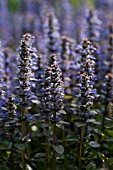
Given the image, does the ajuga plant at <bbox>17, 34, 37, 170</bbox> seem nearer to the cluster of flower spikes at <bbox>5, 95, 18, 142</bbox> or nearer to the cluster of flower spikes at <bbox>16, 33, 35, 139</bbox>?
the cluster of flower spikes at <bbox>16, 33, 35, 139</bbox>

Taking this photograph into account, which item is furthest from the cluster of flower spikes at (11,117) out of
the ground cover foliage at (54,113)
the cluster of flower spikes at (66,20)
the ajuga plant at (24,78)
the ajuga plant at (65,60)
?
the cluster of flower spikes at (66,20)

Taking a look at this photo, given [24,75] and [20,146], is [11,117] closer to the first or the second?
[20,146]

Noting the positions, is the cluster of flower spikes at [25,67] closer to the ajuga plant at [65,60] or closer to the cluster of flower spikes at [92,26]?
the ajuga plant at [65,60]

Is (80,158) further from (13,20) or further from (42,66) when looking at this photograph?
(13,20)

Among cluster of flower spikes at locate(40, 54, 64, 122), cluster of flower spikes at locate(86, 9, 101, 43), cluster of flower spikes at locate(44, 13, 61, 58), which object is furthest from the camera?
cluster of flower spikes at locate(86, 9, 101, 43)

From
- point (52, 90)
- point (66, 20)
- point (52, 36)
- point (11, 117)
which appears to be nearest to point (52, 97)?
point (52, 90)

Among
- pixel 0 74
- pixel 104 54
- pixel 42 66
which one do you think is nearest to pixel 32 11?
pixel 104 54

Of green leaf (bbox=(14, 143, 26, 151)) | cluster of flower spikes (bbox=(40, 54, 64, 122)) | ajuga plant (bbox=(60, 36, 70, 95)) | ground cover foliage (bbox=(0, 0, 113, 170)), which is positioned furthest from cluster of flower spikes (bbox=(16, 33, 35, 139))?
ajuga plant (bbox=(60, 36, 70, 95))
